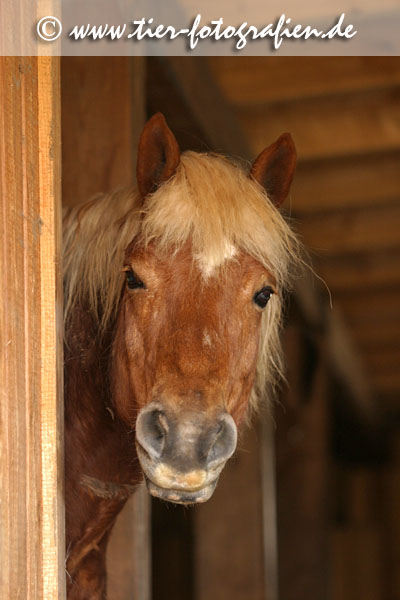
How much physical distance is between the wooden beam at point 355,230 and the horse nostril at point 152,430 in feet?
13.6

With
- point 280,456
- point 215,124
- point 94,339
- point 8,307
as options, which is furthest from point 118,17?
point 280,456

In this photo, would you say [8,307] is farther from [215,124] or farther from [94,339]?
[215,124]

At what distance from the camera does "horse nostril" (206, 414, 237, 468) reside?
1.83 metres

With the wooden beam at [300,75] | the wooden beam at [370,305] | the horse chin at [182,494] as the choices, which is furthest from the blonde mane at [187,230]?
the wooden beam at [370,305]

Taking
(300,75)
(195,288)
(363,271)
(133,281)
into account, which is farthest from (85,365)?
(363,271)

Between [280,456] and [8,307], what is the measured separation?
6.08 metres

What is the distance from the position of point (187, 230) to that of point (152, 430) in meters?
0.55

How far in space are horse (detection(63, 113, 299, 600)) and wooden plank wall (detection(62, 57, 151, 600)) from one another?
2.34 ft

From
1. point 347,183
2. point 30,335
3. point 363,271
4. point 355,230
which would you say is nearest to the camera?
point 30,335

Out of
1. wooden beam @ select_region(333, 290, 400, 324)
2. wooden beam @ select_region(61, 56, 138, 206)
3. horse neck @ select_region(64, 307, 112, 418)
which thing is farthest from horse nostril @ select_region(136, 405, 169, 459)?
wooden beam @ select_region(333, 290, 400, 324)

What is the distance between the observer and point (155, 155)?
89.6 inches

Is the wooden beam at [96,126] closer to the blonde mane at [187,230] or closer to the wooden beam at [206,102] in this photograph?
the wooden beam at [206,102]

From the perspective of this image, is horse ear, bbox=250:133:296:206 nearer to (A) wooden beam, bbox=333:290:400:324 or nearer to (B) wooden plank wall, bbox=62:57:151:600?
(B) wooden plank wall, bbox=62:57:151:600

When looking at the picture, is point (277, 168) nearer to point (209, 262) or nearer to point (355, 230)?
point (209, 262)
